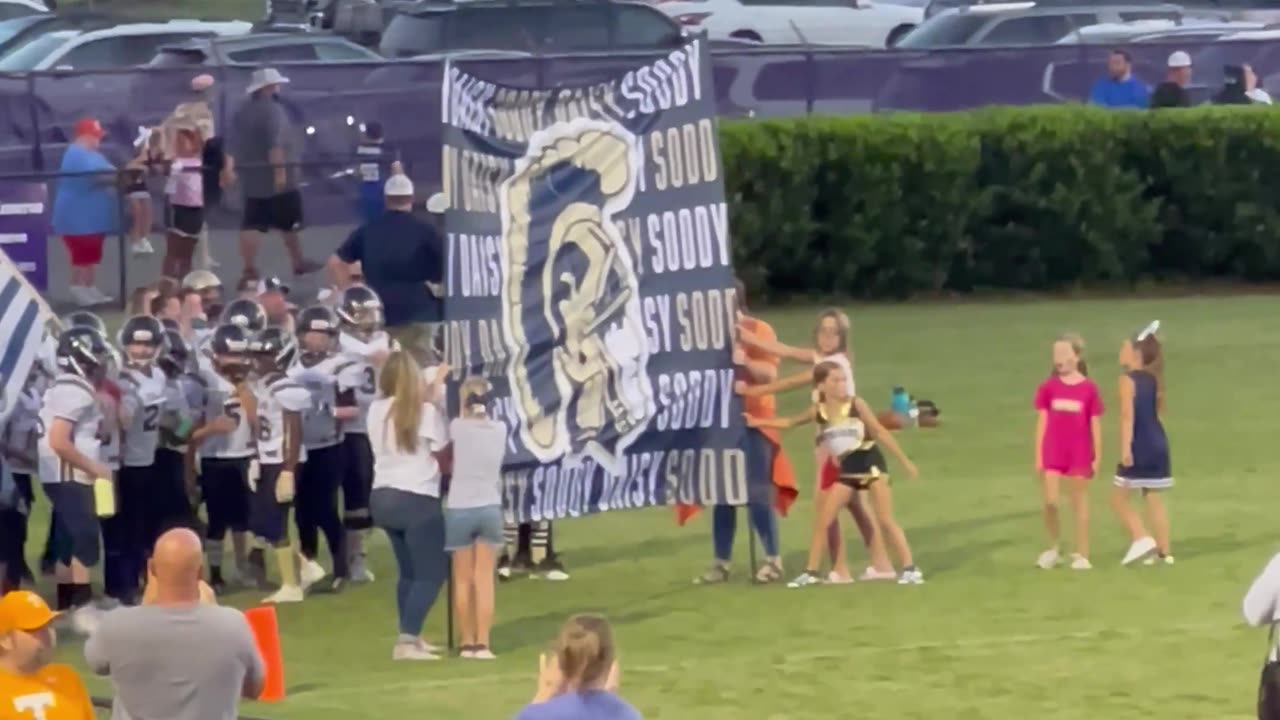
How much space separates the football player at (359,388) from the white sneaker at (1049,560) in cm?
372

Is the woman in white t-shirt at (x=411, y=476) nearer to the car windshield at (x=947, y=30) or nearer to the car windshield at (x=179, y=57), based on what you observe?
the car windshield at (x=179, y=57)

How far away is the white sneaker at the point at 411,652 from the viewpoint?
13.7 metres

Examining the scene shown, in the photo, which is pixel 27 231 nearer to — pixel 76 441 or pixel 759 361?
pixel 759 361

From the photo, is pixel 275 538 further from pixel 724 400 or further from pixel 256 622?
pixel 256 622

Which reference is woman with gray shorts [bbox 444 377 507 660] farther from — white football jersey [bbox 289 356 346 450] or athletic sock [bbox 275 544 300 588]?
athletic sock [bbox 275 544 300 588]

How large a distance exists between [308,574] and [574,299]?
7.39ft

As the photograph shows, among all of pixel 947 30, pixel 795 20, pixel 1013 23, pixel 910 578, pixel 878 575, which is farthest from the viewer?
pixel 795 20

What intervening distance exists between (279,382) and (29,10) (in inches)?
1125

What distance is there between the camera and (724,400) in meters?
15.4

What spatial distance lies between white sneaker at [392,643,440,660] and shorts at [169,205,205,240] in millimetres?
11233

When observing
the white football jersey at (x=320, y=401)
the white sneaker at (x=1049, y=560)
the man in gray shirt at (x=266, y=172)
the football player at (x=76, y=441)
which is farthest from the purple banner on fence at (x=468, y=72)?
the football player at (x=76, y=441)

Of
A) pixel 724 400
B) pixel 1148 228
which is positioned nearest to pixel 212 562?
pixel 724 400

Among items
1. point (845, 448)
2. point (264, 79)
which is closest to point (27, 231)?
point (264, 79)

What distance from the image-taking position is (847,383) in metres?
15.5
